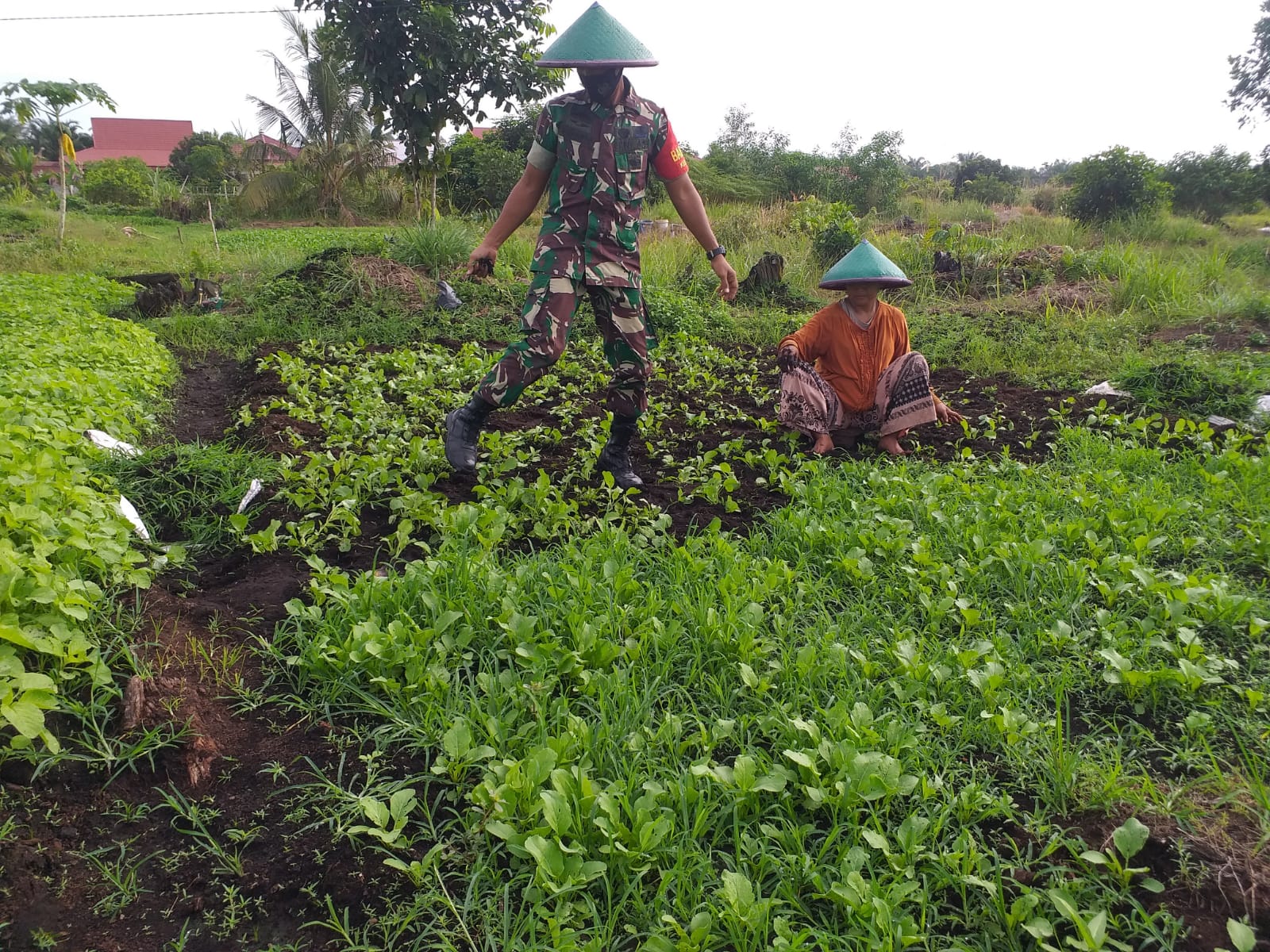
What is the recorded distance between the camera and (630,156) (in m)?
3.46

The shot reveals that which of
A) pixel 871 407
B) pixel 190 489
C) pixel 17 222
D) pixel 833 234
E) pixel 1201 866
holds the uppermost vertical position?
pixel 833 234

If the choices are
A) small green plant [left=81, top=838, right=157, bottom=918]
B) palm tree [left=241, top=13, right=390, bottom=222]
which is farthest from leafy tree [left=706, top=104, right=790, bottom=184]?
small green plant [left=81, top=838, right=157, bottom=918]

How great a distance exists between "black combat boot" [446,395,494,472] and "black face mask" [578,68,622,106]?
1.46 metres

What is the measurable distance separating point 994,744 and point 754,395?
362cm

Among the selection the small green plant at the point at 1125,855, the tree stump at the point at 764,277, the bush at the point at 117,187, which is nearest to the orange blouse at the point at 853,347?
the small green plant at the point at 1125,855

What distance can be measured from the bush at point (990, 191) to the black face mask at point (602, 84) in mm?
21423

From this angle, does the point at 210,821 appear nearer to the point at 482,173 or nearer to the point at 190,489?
the point at 190,489

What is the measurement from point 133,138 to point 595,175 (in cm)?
5698

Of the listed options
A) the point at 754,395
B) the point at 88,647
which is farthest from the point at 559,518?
the point at 754,395

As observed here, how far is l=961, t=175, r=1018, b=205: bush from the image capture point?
2189 cm

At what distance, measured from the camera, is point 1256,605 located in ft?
7.84

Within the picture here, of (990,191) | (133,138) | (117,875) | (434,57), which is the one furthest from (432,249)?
(133,138)

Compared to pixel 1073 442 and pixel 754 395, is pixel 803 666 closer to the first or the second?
pixel 1073 442

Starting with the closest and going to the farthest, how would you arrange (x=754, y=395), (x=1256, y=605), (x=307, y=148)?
(x=1256, y=605)
(x=754, y=395)
(x=307, y=148)
